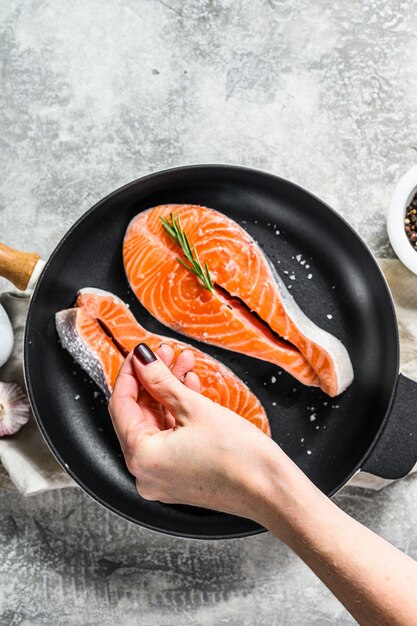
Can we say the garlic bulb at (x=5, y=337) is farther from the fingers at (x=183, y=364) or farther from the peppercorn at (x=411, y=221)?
the peppercorn at (x=411, y=221)

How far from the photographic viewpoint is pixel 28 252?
167cm

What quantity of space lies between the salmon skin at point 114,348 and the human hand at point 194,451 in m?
0.29

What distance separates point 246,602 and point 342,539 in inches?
28.3

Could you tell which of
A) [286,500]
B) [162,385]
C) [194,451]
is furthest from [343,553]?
[162,385]

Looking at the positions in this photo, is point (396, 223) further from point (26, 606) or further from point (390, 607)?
point (26, 606)

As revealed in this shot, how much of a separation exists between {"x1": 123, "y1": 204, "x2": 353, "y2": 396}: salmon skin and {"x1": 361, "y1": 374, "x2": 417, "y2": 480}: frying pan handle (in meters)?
0.13

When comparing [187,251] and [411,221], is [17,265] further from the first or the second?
[411,221]

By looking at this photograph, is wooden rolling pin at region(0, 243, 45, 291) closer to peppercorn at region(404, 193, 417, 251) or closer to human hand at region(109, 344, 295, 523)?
human hand at region(109, 344, 295, 523)

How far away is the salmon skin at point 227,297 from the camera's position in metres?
1.52

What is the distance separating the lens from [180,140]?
1.70 meters

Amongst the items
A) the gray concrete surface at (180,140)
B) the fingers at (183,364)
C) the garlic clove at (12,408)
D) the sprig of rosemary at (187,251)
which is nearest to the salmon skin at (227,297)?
the sprig of rosemary at (187,251)

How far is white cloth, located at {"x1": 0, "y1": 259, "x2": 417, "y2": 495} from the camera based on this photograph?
1.59 m

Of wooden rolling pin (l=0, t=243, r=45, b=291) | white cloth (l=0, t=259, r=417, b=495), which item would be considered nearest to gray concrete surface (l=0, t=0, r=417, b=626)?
white cloth (l=0, t=259, r=417, b=495)

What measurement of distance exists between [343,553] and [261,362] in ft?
1.93
